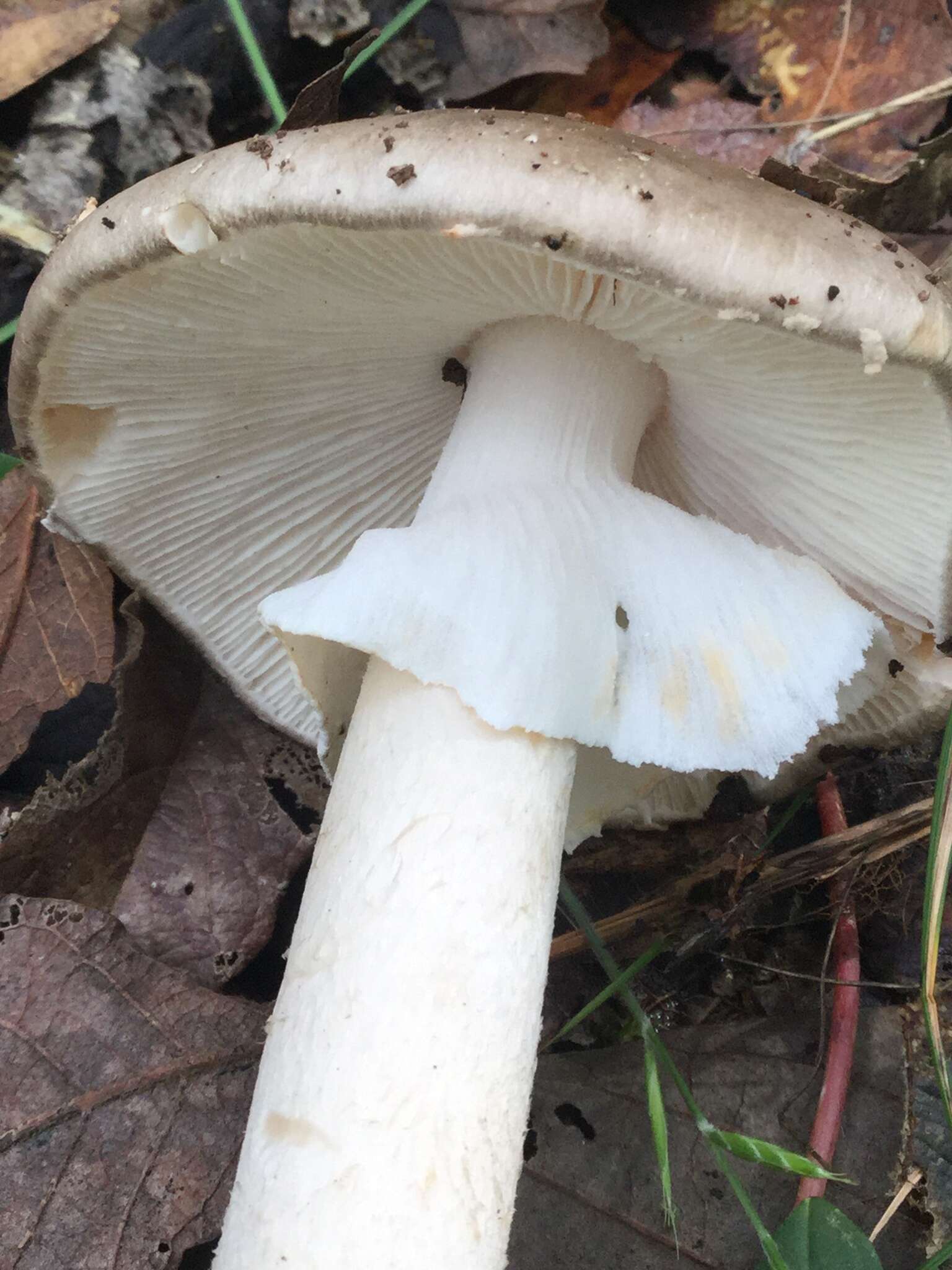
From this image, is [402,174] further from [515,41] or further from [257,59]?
[515,41]

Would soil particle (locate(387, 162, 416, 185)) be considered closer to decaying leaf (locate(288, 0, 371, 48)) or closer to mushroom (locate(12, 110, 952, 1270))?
mushroom (locate(12, 110, 952, 1270))

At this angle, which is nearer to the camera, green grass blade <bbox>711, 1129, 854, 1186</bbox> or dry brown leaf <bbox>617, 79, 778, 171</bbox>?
green grass blade <bbox>711, 1129, 854, 1186</bbox>

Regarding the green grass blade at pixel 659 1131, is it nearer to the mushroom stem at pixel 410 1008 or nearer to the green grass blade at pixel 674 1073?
the green grass blade at pixel 674 1073

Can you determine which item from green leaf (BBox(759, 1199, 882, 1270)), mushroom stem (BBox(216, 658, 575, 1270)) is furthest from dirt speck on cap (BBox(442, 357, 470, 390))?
green leaf (BBox(759, 1199, 882, 1270))

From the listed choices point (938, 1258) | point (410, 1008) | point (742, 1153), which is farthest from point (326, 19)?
point (938, 1258)

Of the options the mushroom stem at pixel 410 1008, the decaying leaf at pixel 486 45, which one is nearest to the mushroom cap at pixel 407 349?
the mushroom stem at pixel 410 1008

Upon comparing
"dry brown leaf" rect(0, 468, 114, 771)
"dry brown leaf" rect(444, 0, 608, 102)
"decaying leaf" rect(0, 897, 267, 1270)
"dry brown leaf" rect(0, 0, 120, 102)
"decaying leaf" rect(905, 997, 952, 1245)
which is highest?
"dry brown leaf" rect(0, 0, 120, 102)

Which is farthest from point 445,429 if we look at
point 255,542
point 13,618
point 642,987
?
point 642,987
